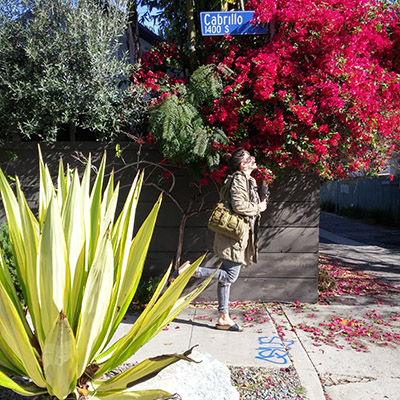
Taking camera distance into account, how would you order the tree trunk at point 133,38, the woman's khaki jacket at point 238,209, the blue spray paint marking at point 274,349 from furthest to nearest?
the tree trunk at point 133,38, the woman's khaki jacket at point 238,209, the blue spray paint marking at point 274,349

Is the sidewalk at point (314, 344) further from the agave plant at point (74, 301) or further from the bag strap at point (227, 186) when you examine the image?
the agave plant at point (74, 301)

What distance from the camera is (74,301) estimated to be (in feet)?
7.44

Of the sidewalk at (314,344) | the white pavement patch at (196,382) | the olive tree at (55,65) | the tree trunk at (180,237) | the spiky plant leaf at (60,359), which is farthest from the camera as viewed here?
the tree trunk at (180,237)

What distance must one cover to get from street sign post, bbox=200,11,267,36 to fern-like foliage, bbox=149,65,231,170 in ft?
1.48

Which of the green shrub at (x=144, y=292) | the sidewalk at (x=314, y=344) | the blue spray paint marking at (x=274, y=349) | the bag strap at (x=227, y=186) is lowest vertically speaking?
the sidewalk at (x=314, y=344)

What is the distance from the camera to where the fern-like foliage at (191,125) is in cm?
467

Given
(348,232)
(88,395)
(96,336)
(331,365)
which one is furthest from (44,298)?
(348,232)

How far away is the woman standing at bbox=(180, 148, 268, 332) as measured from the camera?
173 inches

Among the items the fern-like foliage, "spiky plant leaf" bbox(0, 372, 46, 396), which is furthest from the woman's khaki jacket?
"spiky plant leaf" bbox(0, 372, 46, 396)

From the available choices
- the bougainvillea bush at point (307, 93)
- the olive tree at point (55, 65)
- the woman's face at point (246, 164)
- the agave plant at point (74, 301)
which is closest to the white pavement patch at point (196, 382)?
the agave plant at point (74, 301)

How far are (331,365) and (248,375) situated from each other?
2.63 ft

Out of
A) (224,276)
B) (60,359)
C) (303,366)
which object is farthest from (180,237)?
(60,359)

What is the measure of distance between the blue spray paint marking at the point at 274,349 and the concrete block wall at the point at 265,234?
1.21 metres

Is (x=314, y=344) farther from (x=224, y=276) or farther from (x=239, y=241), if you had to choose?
(x=239, y=241)
